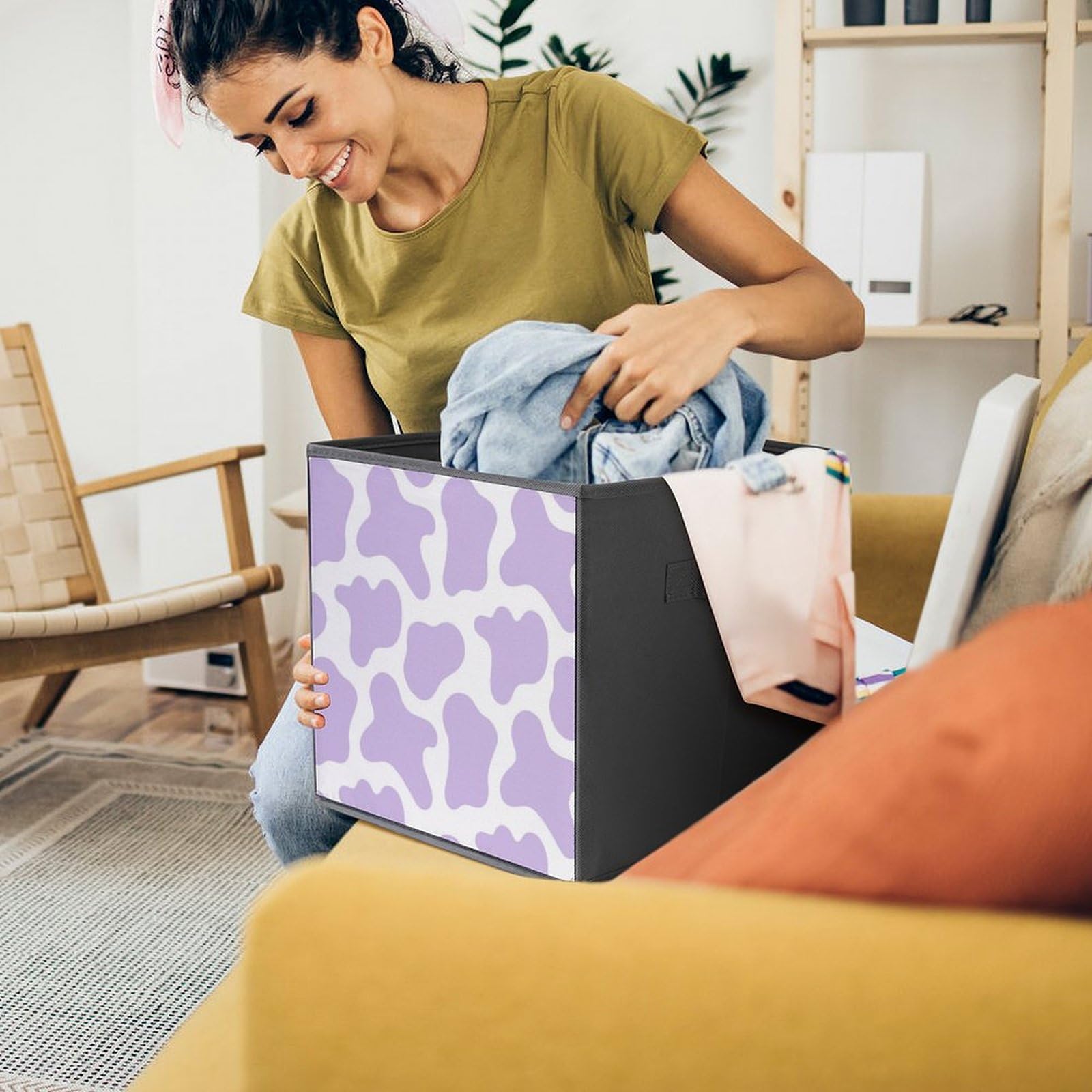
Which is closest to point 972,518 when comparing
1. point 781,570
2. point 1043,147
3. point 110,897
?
point 781,570

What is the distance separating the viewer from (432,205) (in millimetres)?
1139

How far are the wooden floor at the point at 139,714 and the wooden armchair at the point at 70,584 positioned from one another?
0.11 meters

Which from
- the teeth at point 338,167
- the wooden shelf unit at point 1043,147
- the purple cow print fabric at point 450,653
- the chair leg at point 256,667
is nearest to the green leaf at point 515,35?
the wooden shelf unit at point 1043,147

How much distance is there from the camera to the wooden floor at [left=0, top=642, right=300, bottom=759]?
8.51ft

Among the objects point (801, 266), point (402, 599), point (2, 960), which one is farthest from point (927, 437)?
point (402, 599)

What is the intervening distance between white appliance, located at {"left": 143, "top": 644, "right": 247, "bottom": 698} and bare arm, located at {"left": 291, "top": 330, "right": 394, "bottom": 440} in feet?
5.22

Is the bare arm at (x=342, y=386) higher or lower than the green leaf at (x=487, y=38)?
lower

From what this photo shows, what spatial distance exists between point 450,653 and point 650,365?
20 cm

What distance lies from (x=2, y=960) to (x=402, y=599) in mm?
1265

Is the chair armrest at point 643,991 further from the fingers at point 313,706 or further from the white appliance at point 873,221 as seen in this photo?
the white appliance at point 873,221

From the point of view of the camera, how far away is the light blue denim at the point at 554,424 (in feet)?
2.37

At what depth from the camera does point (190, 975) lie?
1.68 m

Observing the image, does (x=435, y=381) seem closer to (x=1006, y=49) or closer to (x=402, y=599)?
(x=402, y=599)

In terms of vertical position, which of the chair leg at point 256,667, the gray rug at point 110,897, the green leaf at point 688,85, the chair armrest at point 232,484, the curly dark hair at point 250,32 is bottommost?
the gray rug at point 110,897
